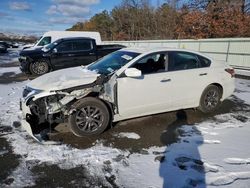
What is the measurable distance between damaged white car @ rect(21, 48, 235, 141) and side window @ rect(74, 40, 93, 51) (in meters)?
7.47

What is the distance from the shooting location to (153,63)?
6121 mm

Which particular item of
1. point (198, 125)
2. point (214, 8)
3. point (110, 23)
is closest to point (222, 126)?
point (198, 125)

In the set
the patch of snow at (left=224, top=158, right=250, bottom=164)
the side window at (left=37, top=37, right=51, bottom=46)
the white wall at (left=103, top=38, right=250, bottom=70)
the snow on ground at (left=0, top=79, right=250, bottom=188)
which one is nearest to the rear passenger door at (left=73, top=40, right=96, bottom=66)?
the white wall at (left=103, top=38, right=250, bottom=70)

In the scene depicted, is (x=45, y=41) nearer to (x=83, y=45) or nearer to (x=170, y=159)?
(x=83, y=45)

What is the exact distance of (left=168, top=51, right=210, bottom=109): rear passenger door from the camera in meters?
6.15

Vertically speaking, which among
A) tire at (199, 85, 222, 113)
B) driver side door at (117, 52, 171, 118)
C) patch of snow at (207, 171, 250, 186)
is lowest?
patch of snow at (207, 171, 250, 186)

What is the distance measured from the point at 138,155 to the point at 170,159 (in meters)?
0.51

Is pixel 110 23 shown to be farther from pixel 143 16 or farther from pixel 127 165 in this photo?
pixel 127 165

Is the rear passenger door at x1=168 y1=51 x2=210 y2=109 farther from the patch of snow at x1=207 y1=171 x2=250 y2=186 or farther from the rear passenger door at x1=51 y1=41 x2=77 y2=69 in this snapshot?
the rear passenger door at x1=51 y1=41 x2=77 y2=69

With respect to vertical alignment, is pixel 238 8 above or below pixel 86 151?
above

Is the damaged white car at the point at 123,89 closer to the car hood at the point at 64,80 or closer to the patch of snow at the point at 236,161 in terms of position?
the car hood at the point at 64,80

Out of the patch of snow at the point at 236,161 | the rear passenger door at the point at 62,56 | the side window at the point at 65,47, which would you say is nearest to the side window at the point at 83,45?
the side window at the point at 65,47

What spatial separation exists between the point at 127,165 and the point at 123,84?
1764 mm

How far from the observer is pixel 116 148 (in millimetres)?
4871
